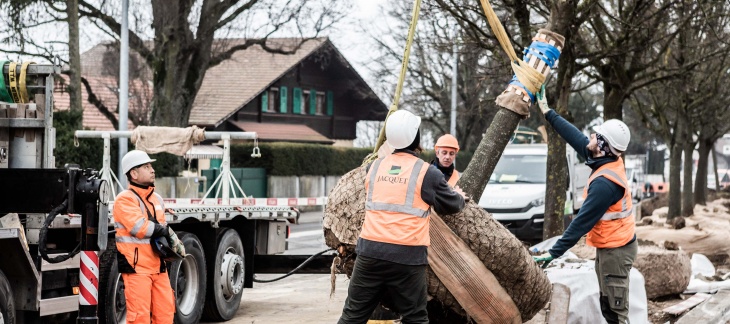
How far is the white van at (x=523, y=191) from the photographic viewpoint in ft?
67.5

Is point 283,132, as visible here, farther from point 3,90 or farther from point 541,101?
point 541,101

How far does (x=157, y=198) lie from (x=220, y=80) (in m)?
40.2

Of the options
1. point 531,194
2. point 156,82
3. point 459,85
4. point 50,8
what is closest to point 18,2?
point 50,8

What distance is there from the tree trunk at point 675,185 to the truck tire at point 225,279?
1636 centimetres

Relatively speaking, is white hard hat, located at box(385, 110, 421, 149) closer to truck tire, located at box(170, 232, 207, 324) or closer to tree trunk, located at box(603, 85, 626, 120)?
truck tire, located at box(170, 232, 207, 324)

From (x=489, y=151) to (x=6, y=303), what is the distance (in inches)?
157

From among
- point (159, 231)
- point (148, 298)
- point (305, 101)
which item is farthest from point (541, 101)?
point (305, 101)

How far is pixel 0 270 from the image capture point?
7.57 meters

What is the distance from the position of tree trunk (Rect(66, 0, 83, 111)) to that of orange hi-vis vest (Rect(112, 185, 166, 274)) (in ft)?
51.9

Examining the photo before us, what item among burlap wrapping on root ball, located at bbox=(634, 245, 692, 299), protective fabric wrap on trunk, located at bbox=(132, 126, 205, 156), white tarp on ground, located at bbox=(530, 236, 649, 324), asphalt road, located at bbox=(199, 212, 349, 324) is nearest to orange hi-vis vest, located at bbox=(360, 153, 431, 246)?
white tarp on ground, located at bbox=(530, 236, 649, 324)

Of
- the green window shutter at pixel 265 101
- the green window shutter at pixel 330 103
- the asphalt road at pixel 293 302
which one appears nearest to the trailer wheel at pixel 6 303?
the asphalt road at pixel 293 302

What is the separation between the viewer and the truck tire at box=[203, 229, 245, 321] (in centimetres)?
1128

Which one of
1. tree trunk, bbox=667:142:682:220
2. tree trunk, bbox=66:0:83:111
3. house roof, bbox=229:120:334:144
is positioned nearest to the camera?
tree trunk, bbox=66:0:83:111

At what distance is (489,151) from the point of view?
8992 mm
